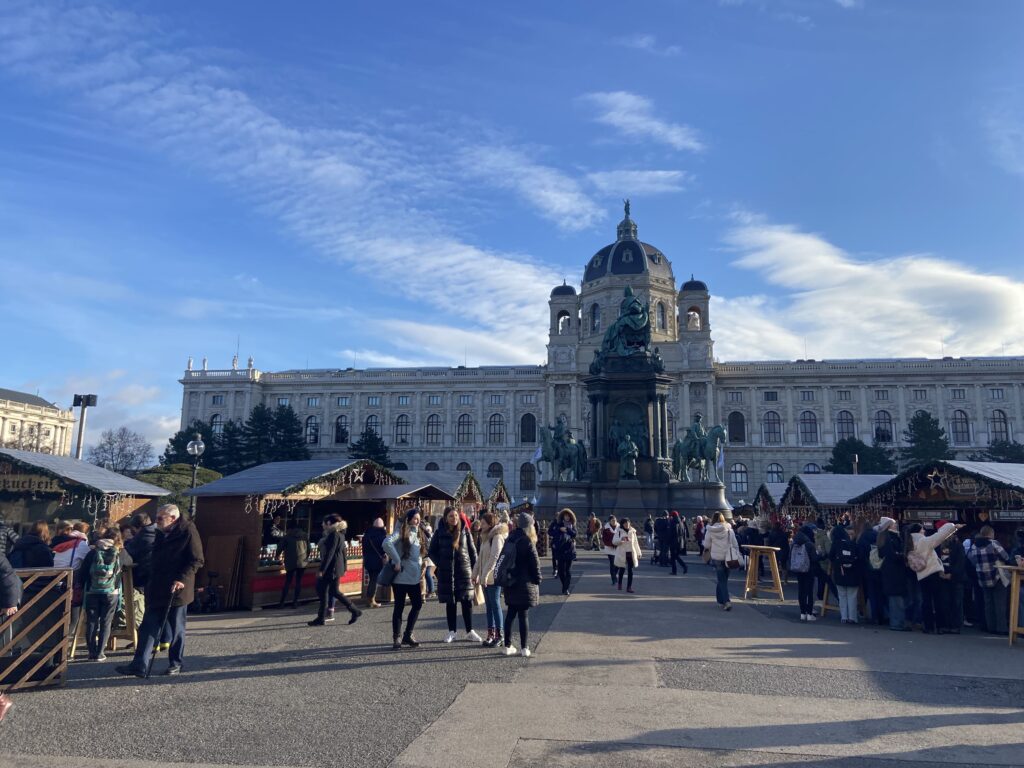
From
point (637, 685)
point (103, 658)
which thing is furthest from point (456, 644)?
point (103, 658)

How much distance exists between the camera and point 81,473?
1330cm

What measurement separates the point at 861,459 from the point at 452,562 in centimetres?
6318

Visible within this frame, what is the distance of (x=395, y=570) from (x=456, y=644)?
1246mm

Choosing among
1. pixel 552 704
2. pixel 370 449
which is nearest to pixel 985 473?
pixel 552 704

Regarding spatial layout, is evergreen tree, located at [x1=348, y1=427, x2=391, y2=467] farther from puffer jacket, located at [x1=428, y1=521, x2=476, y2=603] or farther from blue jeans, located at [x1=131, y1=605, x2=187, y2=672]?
blue jeans, located at [x1=131, y1=605, x2=187, y2=672]

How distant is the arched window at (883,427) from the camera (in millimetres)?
72875

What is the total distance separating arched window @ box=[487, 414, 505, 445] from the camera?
80688mm

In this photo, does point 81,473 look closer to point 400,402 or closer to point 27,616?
point 27,616

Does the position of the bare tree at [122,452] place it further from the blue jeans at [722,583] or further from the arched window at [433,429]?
the blue jeans at [722,583]

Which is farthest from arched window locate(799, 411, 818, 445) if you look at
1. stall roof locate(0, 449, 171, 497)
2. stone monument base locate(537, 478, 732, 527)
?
stall roof locate(0, 449, 171, 497)

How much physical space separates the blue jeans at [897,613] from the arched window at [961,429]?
7331 centimetres

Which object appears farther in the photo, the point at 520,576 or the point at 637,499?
the point at 637,499

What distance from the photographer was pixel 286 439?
6819 centimetres

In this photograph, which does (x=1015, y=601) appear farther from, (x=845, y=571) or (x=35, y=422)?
(x=35, y=422)
